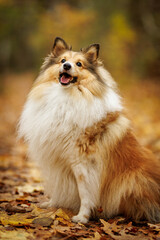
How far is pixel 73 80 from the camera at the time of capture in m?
3.70

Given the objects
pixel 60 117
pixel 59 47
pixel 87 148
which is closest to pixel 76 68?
pixel 59 47

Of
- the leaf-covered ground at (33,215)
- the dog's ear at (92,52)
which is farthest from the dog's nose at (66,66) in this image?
the leaf-covered ground at (33,215)

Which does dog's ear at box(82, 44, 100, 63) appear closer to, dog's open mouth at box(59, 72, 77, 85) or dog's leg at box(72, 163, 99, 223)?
dog's open mouth at box(59, 72, 77, 85)

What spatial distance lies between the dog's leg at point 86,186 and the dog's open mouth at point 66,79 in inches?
41.4

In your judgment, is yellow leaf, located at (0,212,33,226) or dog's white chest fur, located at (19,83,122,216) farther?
dog's white chest fur, located at (19,83,122,216)

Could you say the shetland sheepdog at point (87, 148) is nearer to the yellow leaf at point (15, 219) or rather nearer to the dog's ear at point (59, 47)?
the dog's ear at point (59, 47)

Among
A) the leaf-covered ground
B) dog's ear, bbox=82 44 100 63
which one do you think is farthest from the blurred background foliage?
dog's ear, bbox=82 44 100 63

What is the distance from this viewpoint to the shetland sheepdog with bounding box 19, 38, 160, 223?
3414mm

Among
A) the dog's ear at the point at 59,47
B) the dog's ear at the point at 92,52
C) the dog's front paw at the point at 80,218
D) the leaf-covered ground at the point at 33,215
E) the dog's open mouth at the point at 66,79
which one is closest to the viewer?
the leaf-covered ground at the point at 33,215

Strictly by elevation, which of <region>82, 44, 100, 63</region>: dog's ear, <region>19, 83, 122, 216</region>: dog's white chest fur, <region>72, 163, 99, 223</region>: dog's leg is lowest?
<region>72, 163, 99, 223</region>: dog's leg

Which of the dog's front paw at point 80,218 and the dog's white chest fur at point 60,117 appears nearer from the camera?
the dog's front paw at point 80,218

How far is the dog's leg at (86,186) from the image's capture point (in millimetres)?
3414

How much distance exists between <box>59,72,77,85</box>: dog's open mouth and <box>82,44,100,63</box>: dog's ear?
450 millimetres

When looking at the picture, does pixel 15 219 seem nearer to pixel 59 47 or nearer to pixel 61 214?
pixel 61 214
